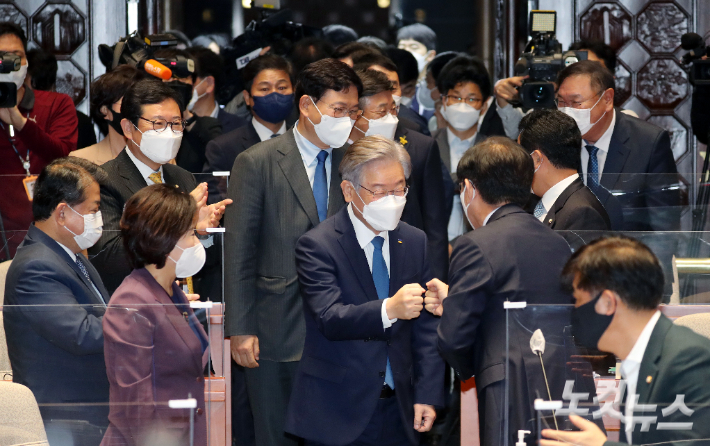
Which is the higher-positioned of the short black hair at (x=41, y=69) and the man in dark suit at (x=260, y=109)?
the short black hair at (x=41, y=69)

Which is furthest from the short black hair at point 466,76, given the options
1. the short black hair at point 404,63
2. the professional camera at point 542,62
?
the short black hair at point 404,63

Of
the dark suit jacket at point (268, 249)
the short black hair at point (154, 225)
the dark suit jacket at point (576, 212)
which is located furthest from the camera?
the dark suit jacket at point (268, 249)

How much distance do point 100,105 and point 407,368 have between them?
2.02 m

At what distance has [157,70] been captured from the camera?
423cm

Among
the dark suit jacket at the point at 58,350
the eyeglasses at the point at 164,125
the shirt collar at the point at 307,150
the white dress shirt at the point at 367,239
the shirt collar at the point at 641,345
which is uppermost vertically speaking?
the eyeglasses at the point at 164,125

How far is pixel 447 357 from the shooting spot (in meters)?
2.79

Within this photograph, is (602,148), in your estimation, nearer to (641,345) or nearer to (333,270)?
(333,270)

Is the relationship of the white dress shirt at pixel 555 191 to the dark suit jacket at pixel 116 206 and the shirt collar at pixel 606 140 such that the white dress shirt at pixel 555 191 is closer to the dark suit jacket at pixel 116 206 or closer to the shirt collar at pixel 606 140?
the shirt collar at pixel 606 140

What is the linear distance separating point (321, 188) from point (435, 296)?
0.81m

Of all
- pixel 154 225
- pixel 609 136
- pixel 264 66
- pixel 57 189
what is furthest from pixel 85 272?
pixel 609 136

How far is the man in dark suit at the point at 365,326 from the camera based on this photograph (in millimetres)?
2820

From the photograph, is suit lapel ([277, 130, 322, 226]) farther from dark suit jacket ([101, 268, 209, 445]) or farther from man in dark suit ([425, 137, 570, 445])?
dark suit jacket ([101, 268, 209, 445])

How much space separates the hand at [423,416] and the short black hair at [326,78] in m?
1.33

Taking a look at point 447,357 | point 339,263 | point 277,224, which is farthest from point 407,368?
point 277,224
